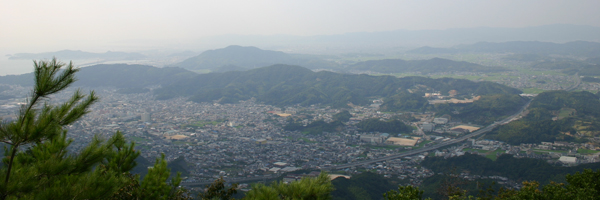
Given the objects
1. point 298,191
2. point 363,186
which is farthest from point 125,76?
point 298,191

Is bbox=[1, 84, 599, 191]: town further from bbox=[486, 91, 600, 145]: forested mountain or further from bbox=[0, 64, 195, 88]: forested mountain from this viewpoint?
bbox=[0, 64, 195, 88]: forested mountain

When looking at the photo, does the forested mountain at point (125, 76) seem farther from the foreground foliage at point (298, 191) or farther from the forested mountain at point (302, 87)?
the foreground foliage at point (298, 191)

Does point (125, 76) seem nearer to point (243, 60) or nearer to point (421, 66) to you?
point (243, 60)

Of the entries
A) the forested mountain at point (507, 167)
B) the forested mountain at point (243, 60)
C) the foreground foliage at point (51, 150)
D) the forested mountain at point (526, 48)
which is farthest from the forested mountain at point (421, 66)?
the foreground foliage at point (51, 150)

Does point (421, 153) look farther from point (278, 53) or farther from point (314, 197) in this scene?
point (278, 53)

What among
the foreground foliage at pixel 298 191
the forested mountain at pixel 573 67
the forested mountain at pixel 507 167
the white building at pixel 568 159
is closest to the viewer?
the foreground foliage at pixel 298 191

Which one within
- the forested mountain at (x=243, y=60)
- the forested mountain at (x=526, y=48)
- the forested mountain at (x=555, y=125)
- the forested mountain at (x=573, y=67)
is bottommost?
the forested mountain at (x=555, y=125)
